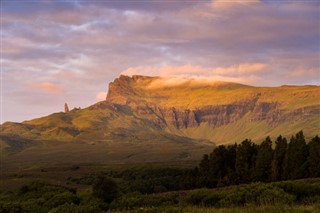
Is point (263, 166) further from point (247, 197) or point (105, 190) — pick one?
point (247, 197)

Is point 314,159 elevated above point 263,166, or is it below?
above

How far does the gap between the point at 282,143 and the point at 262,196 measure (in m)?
61.7

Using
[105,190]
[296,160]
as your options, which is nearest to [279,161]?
[296,160]

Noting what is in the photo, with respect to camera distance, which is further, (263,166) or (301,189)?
(263,166)

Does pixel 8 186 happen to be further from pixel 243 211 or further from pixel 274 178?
pixel 243 211

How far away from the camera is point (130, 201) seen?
34.0 metres

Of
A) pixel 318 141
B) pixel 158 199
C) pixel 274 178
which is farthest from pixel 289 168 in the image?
pixel 158 199

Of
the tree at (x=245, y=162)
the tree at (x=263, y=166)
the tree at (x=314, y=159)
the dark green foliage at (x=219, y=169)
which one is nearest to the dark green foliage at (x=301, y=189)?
the tree at (x=314, y=159)

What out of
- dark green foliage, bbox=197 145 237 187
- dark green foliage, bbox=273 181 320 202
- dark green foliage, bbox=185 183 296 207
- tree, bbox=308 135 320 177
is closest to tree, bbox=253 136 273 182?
dark green foliage, bbox=197 145 237 187

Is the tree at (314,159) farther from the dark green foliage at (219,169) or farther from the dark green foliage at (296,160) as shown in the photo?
the dark green foliage at (219,169)

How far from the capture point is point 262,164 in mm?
82562

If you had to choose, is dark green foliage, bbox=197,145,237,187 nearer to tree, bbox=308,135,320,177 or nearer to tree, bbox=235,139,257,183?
tree, bbox=235,139,257,183

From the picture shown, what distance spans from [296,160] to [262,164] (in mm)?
5936

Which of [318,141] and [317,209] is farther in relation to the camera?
[318,141]
